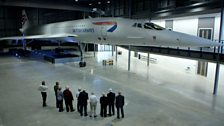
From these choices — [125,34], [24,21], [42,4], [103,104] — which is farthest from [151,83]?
[24,21]

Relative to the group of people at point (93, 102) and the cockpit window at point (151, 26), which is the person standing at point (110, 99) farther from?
the cockpit window at point (151, 26)

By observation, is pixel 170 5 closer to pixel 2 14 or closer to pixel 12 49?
pixel 12 49

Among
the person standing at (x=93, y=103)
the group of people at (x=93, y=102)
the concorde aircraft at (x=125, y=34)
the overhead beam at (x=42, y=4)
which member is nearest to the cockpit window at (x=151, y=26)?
the concorde aircraft at (x=125, y=34)

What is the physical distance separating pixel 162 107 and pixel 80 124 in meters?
3.96

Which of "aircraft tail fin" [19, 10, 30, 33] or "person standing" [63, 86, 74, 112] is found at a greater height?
"aircraft tail fin" [19, 10, 30, 33]

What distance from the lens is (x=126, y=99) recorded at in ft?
33.6

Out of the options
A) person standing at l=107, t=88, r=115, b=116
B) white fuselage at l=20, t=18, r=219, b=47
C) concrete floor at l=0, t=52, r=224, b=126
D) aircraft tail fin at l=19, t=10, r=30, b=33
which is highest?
aircraft tail fin at l=19, t=10, r=30, b=33

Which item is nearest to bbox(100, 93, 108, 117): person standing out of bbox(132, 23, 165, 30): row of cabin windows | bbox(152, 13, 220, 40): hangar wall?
bbox(132, 23, 165, 30): row of cabin windows

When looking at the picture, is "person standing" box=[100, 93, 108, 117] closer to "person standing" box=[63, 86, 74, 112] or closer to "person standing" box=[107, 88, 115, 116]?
"person standing" box=[107, 88, 115, 116]

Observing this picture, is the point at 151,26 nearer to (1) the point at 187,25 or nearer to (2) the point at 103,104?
(2) the point at 103,104

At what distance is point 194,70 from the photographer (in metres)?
17.6

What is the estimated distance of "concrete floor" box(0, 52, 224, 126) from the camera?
780 centimetres

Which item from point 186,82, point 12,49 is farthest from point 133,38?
point 12,49

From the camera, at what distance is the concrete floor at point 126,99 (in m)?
7.80
